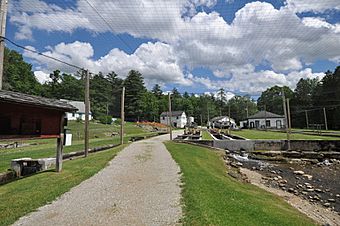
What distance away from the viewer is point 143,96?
258 ft

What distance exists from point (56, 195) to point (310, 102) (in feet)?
236

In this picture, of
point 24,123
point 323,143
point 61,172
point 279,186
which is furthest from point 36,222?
point 323,143

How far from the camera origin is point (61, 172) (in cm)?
1075

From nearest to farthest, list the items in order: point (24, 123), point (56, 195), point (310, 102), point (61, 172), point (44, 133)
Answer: point (56, 195)
point (24, 123)
point (44, 133)
point (61, 172)
point (310, 102)

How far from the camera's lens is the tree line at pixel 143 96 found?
5669 cm

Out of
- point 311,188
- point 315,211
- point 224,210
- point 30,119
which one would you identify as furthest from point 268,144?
point 30,119

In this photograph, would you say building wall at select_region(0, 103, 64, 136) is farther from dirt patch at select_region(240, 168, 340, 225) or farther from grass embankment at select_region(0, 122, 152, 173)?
dirt patch at select_region(240, 168, 340, 225)

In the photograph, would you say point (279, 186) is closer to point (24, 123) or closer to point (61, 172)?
point (61, 172)

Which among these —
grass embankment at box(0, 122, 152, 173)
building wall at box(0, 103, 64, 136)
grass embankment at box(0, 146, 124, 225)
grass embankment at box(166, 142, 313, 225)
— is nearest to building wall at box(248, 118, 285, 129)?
grass embankment at box(0, 122, 152, 173)

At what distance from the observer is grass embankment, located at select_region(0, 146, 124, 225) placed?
593 centimetres

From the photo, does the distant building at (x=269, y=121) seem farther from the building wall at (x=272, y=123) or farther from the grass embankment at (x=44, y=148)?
the grass embankment at (x=44, y=148)

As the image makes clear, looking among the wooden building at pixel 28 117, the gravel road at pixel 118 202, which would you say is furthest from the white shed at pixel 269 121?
the wooden building at pixel 28 117

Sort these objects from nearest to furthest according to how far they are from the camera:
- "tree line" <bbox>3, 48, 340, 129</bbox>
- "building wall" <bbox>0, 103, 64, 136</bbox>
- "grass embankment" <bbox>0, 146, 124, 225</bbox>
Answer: "grass embankment" <bbox>0, 146, 124, 225</bbox> < "building wall" <bbox>0, 103, 64, 136</bbox> < "tree line" <bbox>3, 48, 340, 129</bbox>

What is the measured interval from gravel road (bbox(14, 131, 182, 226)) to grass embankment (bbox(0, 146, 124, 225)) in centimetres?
28
